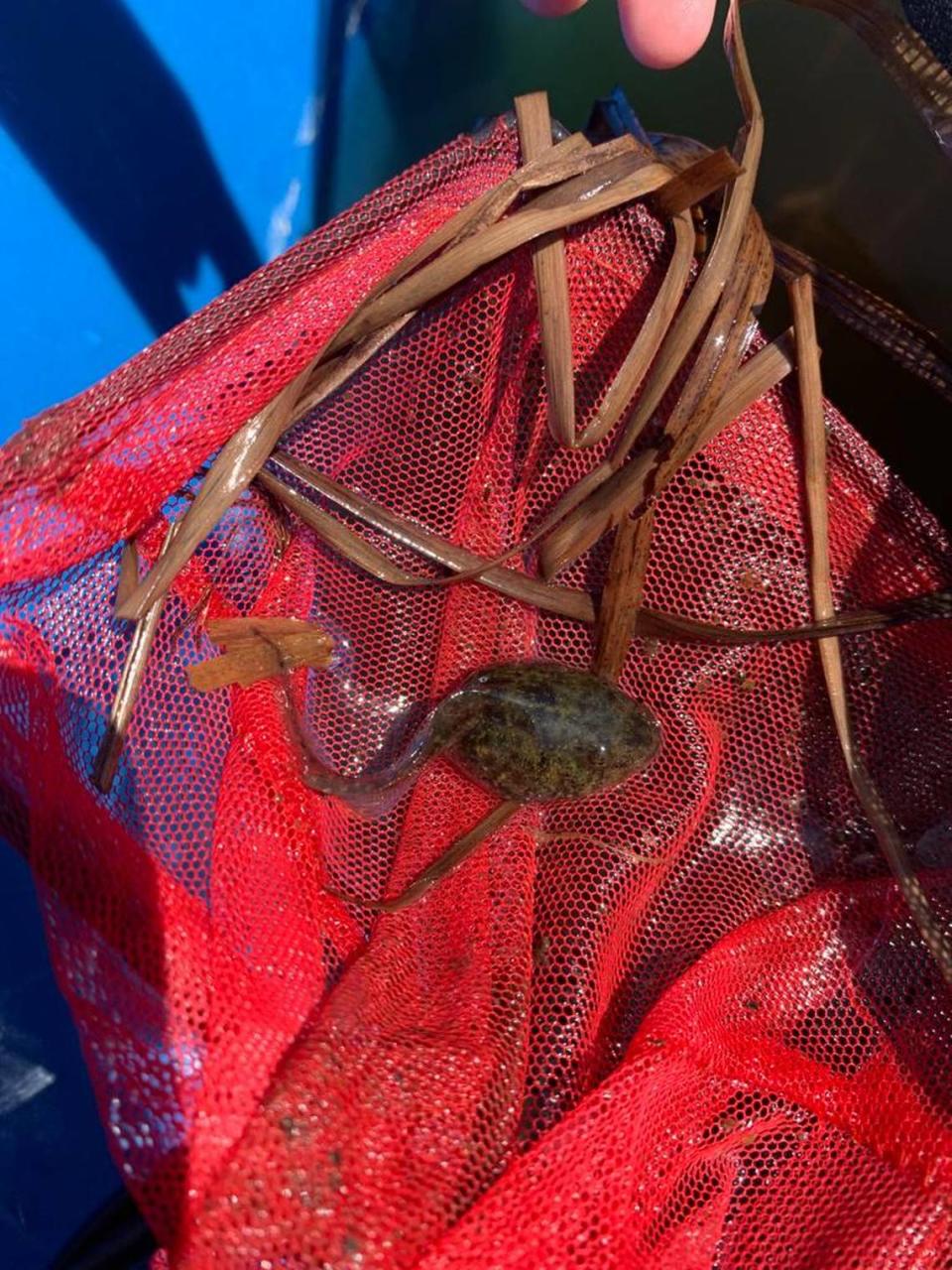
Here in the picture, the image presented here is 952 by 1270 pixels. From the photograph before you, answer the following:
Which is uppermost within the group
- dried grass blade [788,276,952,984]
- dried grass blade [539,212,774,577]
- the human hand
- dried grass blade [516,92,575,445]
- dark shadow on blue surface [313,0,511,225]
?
dark shadow on blue surface [313,0,511,225]

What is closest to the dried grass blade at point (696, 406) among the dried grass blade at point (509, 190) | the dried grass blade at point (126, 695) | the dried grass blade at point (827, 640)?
the dried grass blade at point (827, 640)

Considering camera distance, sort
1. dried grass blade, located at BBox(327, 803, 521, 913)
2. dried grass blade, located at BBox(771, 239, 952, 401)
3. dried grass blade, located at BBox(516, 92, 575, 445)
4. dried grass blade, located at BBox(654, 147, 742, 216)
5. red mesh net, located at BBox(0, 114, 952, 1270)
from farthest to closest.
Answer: dried grass blade, located at BBox(771, 239, 952, 401) → dried grass blade, located at BBox(327, 803, 521, 913) → dried grass blade, located at BBox(516, 92, 575, 445) → dried grass blade, located at BBox(654, 147, 742, 216) → red mesh net, located at BBox(0, 114, 952, 1270)

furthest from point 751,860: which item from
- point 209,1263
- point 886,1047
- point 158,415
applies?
point 158,415

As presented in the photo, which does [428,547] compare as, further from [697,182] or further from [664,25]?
[664,25]

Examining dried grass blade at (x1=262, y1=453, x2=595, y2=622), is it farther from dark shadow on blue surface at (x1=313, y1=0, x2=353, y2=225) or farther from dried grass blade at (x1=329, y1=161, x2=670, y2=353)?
dark shadow on blue surface at (x1=313, y1=0, x2=353, y2=225)

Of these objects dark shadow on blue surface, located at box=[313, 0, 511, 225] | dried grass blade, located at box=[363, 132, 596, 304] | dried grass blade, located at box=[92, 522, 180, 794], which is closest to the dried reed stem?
dried grass blade, located at box=[363, 132, 596, 304]

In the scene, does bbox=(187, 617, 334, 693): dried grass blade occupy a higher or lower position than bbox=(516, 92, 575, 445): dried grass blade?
lower
